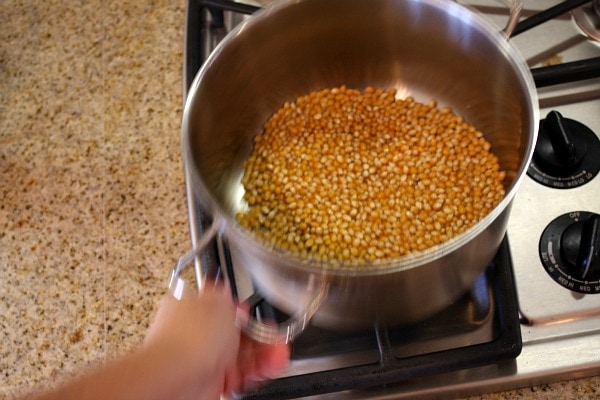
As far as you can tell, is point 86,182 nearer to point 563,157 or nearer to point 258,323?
point 258,323

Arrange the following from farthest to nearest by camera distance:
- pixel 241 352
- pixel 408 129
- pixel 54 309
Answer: pixel 408 129
pixel 54 309
pixel 241 352

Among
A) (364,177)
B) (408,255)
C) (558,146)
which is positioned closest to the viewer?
(408,255)

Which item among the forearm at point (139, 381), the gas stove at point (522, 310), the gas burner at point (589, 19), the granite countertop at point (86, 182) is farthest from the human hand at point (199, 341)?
the gas burner at point (589, 19)

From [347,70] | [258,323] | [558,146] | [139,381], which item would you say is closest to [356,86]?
[347,70]

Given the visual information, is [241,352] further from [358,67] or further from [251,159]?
[358,67]

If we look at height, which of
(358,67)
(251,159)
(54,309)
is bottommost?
(54,309)

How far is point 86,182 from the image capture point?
86 centimetres

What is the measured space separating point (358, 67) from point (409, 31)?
0.12 metres

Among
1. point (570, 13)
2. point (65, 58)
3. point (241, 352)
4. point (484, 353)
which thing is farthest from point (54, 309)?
point (570, 13)

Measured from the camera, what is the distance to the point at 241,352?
2.10 feet

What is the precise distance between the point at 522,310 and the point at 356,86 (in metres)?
0.42

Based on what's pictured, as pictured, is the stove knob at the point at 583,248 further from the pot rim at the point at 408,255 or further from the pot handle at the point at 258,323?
the pot handle at the point at 258,323

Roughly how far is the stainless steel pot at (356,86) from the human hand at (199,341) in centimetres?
5

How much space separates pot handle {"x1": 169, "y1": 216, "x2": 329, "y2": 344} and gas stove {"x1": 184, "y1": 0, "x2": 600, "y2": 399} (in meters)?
0.06
